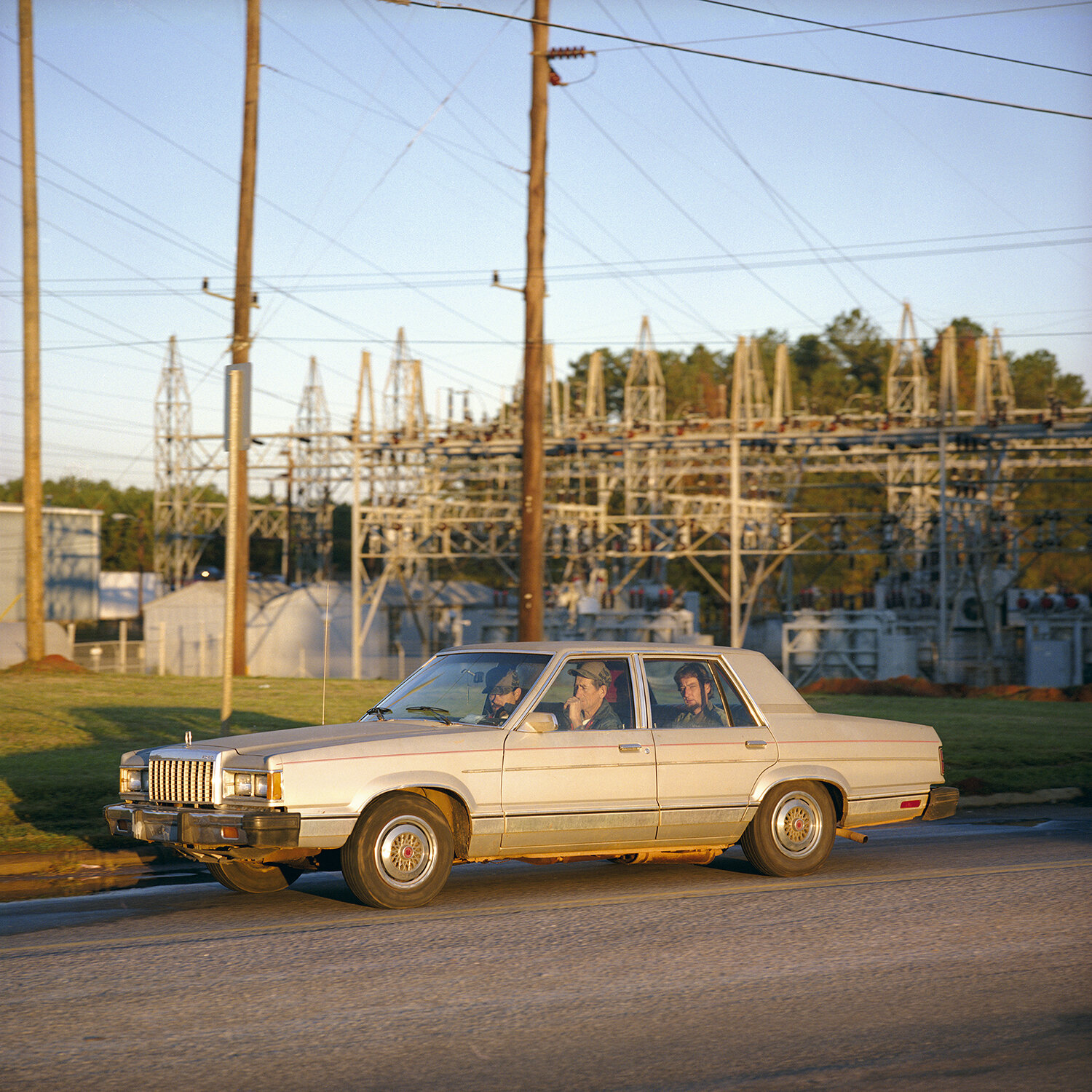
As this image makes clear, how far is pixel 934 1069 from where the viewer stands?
501 cm

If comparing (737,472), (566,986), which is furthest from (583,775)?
(737,472)

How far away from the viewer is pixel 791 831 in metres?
9.32

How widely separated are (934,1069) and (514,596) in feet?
162

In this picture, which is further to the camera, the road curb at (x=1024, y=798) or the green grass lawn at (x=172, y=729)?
the road curb at (x=1024, y=798)

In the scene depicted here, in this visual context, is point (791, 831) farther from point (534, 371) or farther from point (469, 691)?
point (534, 371)

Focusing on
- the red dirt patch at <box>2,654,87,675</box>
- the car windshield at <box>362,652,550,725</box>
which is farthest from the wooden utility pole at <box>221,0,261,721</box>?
the car windshield at <box>362,652,550,725</box>

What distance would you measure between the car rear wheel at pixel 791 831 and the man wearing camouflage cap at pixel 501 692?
192 centimetres

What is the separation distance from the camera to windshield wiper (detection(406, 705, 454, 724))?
28.3 feet

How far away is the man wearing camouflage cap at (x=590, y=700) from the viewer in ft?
28.6

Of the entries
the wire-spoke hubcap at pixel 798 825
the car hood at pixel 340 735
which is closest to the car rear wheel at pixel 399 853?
the car hood at pixel 340 735

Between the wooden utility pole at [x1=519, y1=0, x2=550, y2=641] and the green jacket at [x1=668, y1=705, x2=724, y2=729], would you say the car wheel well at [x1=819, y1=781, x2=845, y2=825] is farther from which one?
the wooden utility pole at [x1=519, y1=0, x2=550, y2=641]

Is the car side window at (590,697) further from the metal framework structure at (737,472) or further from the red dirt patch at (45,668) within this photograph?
the metal framework structure at (737,472)

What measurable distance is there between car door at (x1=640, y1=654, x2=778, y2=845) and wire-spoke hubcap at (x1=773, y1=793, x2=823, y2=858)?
1.00 ft

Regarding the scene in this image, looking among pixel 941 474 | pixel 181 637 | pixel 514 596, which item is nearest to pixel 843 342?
pixel 514 596
